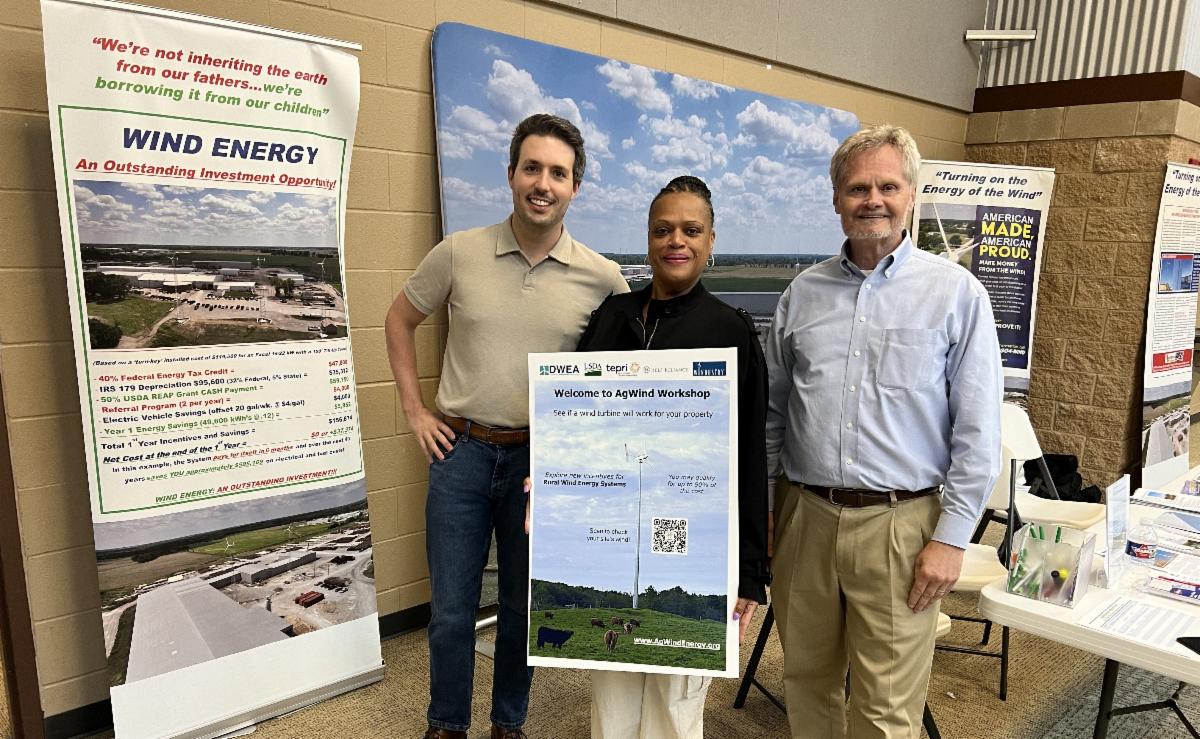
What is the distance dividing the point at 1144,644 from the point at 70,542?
277 centimetres

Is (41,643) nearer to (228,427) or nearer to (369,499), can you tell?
(228,427)

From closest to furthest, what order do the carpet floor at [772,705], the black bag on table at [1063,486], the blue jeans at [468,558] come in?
the blue jeans at [468,558]
the carpet floor at [772,705]
the black bag on table at [1063,486]

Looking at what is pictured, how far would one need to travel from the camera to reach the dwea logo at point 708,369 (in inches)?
56.7

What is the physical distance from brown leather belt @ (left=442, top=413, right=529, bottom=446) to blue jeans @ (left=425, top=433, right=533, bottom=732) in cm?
2

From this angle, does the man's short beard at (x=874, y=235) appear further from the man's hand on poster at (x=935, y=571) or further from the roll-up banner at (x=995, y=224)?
the roll-up banner at (x=995, y=224)

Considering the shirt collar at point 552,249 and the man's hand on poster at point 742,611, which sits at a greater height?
the shirt collar at point 552,249

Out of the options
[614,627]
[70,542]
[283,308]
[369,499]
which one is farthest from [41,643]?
[614,627]

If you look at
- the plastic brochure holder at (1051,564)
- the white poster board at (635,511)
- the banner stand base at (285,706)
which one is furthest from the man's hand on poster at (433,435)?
the plastic brochure holder at (1051,564)

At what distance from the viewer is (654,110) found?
3346mm

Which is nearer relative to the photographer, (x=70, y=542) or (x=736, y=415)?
(x=736, y=415)

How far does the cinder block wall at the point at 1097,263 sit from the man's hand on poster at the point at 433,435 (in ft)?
15.0

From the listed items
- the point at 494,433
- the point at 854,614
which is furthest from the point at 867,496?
the point at 494,433

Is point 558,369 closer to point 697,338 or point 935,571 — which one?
point 697,338

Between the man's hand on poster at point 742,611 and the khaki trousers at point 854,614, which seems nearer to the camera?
the man's hand on poster at point 742,611
